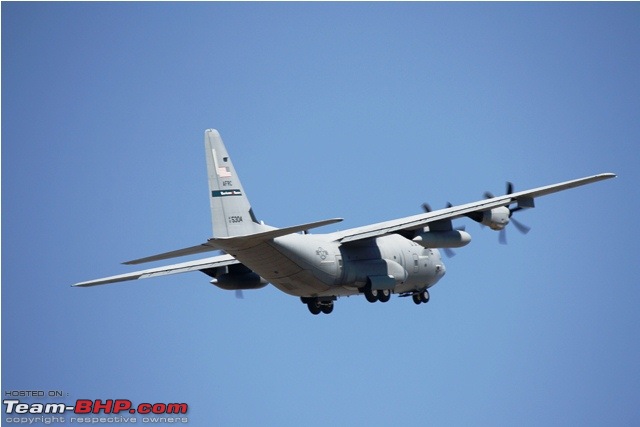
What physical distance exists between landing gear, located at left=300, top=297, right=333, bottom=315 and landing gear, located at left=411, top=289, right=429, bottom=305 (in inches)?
159

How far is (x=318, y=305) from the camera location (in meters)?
58.6

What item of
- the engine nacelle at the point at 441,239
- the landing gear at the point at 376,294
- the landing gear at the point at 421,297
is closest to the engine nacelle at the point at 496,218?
the engine nacelle at the point at 441,239

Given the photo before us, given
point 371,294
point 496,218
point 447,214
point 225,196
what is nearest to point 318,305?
point 371,294

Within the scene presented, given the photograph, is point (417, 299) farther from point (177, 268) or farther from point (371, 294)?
point (177, 268)

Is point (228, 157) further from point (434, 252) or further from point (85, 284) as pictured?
point (434, 252)

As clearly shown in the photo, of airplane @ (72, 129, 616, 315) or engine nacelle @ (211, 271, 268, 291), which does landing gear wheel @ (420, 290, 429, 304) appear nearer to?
airplane @ (72, 129, 616, 315)

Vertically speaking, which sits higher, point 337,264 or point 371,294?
point 337,264

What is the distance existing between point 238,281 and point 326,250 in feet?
15.5

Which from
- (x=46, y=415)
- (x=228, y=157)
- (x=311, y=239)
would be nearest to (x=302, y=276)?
(x=311, y=239)

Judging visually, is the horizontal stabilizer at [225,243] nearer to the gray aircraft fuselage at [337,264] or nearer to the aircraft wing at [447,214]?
the gray aircraft fuselage at [337,264]

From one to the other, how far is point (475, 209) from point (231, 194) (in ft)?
31.7

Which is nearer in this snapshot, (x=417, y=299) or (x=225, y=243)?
(x=225, y=243)

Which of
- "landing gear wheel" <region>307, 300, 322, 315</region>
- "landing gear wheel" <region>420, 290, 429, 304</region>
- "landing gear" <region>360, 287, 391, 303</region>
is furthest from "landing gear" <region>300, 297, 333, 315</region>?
"landing gear wheel" <region>420, 290, 429, 304</region>

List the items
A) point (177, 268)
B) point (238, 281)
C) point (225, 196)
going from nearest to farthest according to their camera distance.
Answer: point (225, 196), point (177, 268), point (238, 281)
